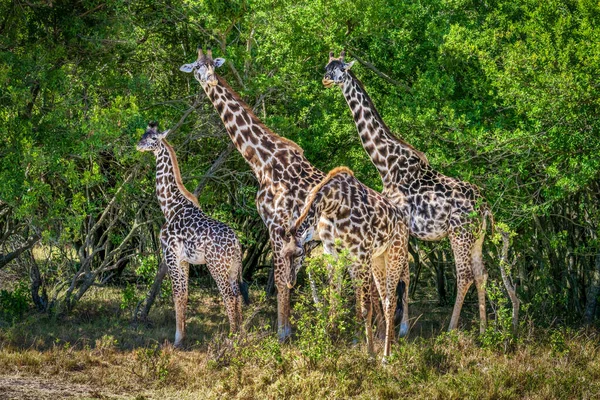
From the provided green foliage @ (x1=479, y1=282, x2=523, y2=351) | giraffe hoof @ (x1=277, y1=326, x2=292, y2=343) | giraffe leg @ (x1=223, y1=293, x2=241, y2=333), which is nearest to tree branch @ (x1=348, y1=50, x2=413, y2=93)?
green foliage @ (x1=479, y1=282, x2=523, y2=351)

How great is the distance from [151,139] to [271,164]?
168 cm

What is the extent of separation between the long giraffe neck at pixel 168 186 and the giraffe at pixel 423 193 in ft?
7.69

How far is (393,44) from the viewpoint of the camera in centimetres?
1330

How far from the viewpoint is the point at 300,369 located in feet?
31.1

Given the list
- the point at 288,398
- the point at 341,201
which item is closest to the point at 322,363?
the point at 288,398

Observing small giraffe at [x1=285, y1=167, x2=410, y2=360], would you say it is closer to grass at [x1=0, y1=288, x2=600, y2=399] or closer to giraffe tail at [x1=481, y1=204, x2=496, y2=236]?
grass at [x1=0, y1=288, x2=600, y2=399]

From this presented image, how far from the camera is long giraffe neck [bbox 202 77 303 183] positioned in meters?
11.7

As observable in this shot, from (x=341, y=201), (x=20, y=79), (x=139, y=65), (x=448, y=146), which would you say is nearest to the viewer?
(x=341, y=201)

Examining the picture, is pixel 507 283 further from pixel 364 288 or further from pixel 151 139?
pixel 151 139

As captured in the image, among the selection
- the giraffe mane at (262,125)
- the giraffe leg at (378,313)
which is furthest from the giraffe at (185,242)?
the giraffe leg at (378,313)

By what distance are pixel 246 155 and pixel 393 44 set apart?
3.08 m

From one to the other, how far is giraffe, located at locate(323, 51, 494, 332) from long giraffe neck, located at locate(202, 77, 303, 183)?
1.09m

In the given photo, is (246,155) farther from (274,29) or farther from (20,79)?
(20,79)

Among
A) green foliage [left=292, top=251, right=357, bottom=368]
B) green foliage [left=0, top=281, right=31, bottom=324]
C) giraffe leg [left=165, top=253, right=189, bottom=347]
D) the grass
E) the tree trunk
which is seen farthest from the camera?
green foliage [left=0, top=281, right=31, bottom=324]
